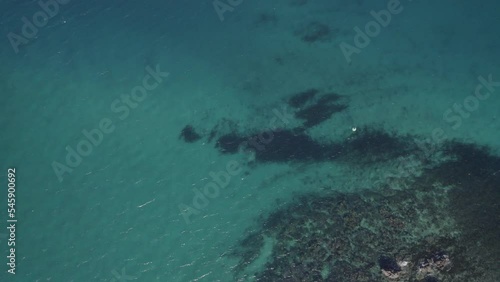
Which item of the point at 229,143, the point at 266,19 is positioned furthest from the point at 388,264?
the point at 266,19

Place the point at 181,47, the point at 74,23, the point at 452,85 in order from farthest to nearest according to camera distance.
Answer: the point at 74,23
the point at 181,47
the point at 452,85

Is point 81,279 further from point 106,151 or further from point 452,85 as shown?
point 452,85

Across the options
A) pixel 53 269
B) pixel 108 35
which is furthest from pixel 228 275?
pixel 108 35

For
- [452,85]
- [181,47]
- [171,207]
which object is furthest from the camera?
[181,47]

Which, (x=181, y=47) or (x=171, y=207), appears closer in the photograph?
(x=171, y=207)

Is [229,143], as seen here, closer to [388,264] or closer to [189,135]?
[189,135]

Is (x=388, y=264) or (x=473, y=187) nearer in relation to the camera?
(x=388, y=264)

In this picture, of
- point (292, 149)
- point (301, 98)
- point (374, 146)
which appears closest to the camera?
point (374, 146)
